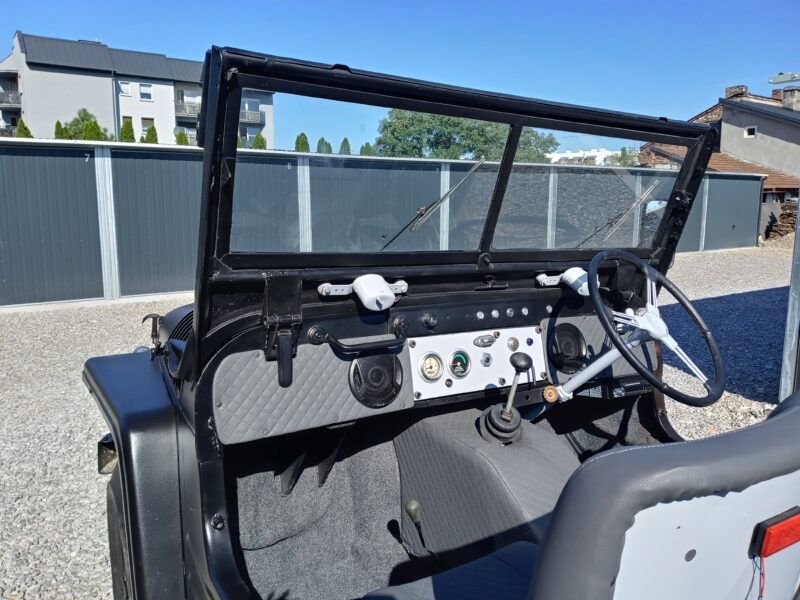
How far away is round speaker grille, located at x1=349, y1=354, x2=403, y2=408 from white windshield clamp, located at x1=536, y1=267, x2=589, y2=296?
84 cm

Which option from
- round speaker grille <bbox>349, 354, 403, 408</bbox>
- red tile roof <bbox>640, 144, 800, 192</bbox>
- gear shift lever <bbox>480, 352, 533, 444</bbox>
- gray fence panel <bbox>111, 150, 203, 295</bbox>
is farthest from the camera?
red tile roof <bbox>640, 144, 800, 192</bbox>

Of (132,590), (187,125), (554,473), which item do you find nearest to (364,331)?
(554,473)

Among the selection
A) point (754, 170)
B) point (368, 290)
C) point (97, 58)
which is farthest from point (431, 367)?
point (97, 58)

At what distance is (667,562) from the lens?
1056 millimetres

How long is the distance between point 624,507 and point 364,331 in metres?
1.57

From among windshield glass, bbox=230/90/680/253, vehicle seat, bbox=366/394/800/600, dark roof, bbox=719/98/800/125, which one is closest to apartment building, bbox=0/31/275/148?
dark roof, bbox=719/98/800/125

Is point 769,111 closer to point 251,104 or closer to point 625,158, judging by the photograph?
point 625,158

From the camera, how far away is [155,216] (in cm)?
1205

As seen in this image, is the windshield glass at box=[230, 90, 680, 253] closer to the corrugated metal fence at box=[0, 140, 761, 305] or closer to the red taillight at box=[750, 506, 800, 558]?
the red taillight at box=[750, 506, 800, 558]

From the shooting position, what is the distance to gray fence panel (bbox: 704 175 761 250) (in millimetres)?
21000

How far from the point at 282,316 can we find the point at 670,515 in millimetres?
1464

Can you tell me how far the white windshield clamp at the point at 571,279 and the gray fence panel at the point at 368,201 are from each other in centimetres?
57

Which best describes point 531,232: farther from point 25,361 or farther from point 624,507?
point 25,361

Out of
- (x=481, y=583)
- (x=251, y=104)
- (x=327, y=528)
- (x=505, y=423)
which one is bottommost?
(x=327, y=528)
